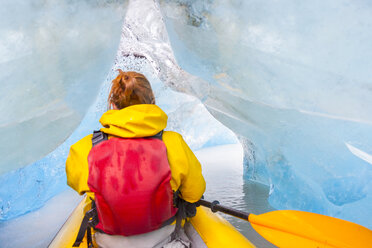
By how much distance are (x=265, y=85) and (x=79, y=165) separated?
167 centimetres

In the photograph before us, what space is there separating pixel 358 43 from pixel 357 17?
15 cm

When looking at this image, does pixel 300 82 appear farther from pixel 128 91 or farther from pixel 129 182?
pixel 129 182

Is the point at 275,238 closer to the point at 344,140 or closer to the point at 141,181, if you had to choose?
the point at 141,181

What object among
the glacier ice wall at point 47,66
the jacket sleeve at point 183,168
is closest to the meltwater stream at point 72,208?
the glacier ice wall at point 47,66

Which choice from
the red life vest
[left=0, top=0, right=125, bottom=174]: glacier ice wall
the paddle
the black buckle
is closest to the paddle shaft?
the paddle

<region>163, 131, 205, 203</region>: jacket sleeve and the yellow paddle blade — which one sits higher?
<region>163, 131, 205, 203</region>: jacket sleeve

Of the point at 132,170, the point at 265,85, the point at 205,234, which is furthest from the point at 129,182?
the point at 265,85

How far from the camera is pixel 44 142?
250 centimetres

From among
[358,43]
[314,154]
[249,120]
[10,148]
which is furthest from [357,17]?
[10,148]

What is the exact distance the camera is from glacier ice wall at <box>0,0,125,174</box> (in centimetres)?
193

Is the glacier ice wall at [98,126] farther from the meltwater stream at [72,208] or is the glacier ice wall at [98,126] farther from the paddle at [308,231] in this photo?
the paddle at [308,231]

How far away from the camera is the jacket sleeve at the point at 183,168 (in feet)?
3.34

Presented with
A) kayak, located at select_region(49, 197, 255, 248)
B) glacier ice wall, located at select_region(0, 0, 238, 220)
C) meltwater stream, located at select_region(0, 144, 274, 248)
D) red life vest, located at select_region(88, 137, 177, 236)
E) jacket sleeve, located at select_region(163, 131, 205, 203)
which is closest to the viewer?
red life vest, located at select_region(88, 137, 177, 236)

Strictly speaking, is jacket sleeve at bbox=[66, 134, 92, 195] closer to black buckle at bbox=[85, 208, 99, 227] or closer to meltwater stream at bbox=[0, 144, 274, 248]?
black buckle at bbox=[85, 208, 99, 227]
